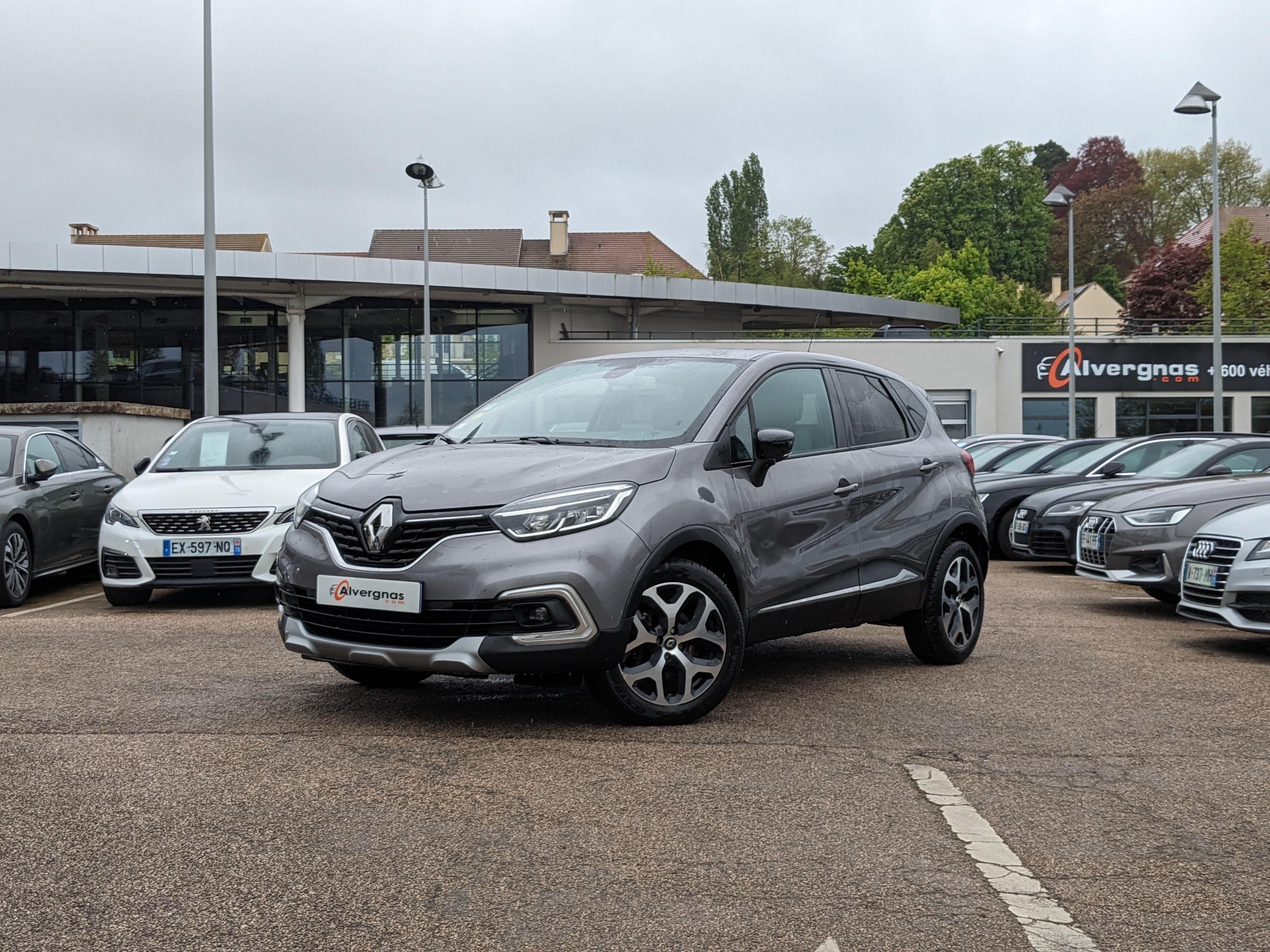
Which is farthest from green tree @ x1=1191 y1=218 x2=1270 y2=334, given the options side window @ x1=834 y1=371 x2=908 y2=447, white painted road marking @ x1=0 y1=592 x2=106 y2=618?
side window @ x1=834 y1=371 x2=908 y2=447

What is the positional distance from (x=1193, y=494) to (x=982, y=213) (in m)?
74.0

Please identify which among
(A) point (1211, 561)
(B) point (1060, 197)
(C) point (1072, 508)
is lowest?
(A) point (1211, 561)

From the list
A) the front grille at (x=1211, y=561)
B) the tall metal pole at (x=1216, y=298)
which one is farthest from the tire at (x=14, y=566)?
the tall metal pole at (x=1216, y=298)

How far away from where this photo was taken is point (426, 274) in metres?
35.5

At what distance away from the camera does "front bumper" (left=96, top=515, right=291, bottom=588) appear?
9922 mm

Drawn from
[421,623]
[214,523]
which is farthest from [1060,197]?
[421,623]

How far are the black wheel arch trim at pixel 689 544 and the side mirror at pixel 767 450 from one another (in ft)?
1.43

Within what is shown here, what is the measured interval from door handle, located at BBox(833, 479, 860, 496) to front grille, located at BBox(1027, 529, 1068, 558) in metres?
7.36

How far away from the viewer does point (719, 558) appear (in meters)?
5.84

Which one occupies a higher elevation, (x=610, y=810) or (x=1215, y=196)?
(x=1215, y=196)

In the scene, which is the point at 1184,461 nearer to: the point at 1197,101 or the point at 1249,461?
the point at 1249,461

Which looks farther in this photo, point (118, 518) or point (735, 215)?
point (735, 215)

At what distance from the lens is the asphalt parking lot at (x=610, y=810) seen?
11.0ft

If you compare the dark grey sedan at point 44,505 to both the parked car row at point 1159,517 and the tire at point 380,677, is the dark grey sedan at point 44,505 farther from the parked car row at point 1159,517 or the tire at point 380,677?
the parked car row at point 1159,517
